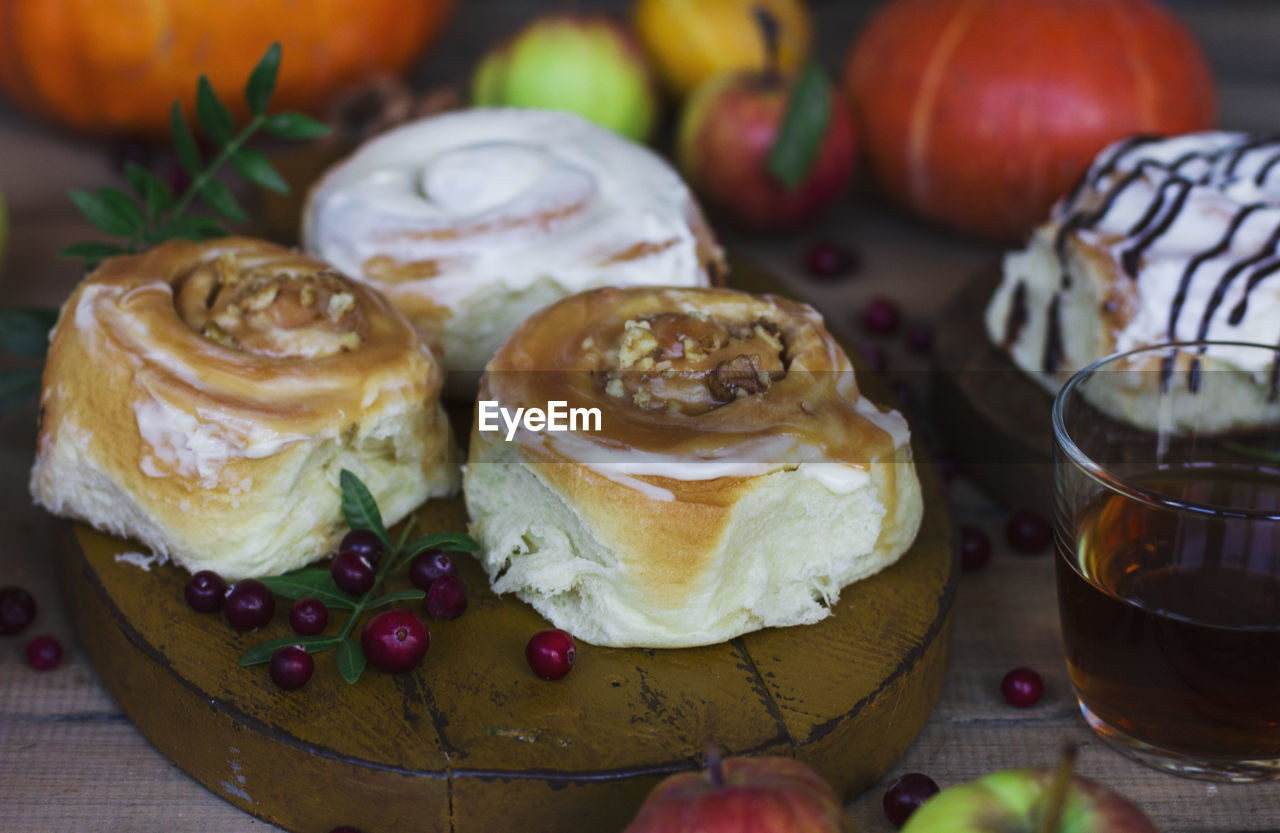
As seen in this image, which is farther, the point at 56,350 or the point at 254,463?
the point at 56,350

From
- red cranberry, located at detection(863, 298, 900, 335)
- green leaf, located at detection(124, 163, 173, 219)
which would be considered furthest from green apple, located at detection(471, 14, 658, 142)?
green leaf, located at detection(124, 163, 173, 219)

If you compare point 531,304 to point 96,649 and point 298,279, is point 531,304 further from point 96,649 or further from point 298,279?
point 96,649

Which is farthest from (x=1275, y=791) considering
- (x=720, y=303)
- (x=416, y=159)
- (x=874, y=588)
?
(x=416, y=159)

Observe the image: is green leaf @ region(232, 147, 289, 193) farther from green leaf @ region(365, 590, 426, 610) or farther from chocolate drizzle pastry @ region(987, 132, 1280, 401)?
chocolate drizzle pastry @ region(987, 132, 1280, 401)

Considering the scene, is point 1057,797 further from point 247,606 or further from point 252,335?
point 252,335

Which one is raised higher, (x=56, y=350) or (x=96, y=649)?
(x=56, y=350)

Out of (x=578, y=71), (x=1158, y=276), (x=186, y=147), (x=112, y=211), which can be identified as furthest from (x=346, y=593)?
(x=578, y=71)

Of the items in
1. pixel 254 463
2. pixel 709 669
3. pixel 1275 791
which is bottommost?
pixel 1275 791
